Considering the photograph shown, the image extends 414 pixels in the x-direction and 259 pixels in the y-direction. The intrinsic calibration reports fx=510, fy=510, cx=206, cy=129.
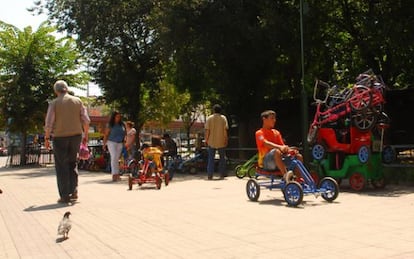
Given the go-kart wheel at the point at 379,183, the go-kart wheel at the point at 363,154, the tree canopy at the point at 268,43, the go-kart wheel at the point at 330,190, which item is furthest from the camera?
the tree canopy at the point at 268,43

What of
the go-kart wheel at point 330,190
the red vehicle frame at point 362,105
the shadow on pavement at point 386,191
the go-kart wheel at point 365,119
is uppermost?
the red vehicle frame at point 362,105

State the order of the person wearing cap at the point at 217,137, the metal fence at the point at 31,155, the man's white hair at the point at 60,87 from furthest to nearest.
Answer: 1. the metal fence at the point at 31,155
2. the person wearing cap at the point at 217,137
3. the man's white hair at the point at 60,87

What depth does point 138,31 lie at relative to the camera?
2520 centimetres

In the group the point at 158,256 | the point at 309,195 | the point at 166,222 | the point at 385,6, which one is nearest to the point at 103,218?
the point at 166,222

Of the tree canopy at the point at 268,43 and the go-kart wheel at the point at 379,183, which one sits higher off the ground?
the tree canopy at the point at 268,43

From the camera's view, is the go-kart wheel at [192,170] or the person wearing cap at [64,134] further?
the go-kart wheel at [192,170]

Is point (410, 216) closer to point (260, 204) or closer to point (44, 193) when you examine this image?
point (260, 204)

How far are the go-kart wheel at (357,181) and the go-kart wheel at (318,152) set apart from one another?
2.74 ft

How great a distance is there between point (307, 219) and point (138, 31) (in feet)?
64.5

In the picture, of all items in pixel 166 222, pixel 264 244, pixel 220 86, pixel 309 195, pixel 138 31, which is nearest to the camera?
pixel 264 244

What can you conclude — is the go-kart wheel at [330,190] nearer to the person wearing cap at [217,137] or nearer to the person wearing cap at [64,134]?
the person wearing cap at [64,134]

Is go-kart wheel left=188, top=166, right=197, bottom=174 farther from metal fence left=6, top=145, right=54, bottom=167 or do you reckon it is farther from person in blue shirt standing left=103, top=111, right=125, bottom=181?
metal fence left=6, top=145, right=54, bottom=167

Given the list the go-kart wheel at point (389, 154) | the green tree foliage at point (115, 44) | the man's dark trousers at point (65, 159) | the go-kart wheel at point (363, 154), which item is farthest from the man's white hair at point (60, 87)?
the green tree foliage at point (115, 44)

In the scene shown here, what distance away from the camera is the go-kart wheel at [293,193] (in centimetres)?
822
